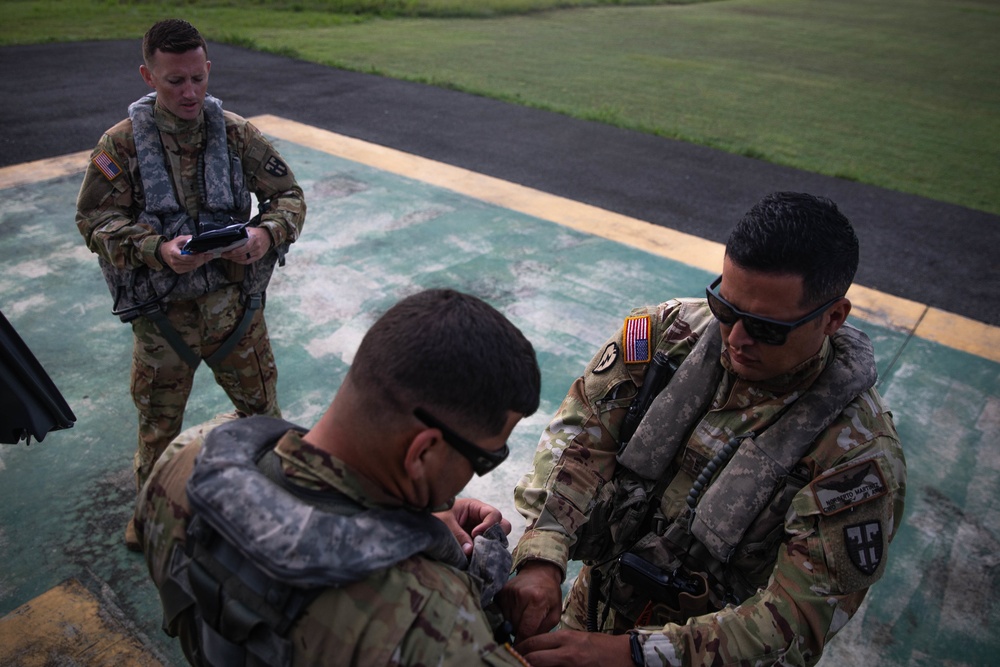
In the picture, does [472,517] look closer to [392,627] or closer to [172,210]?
[392,627]

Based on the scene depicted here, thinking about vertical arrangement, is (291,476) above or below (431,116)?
above

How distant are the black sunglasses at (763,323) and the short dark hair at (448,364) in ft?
2.49

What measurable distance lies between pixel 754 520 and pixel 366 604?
1070mm

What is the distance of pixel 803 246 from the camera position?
5.76 ft

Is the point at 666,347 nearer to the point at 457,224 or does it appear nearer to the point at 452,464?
the point at 452,464

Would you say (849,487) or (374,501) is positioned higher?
(374,501)

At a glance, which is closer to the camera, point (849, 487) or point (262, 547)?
point (262, 547)

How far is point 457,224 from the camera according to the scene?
607cm

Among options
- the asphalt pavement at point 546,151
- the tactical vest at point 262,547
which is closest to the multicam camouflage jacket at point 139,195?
the tactical vest at point 262,547

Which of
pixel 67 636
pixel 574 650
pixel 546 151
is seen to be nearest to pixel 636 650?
pixel 574 650

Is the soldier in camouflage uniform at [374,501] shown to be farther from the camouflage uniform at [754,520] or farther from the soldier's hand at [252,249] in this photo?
the soldier's hand at [252,249]

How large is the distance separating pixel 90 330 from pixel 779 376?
396 cm

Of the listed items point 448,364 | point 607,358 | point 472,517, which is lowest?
point 472,517

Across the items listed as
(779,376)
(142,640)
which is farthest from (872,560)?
(142,640)
